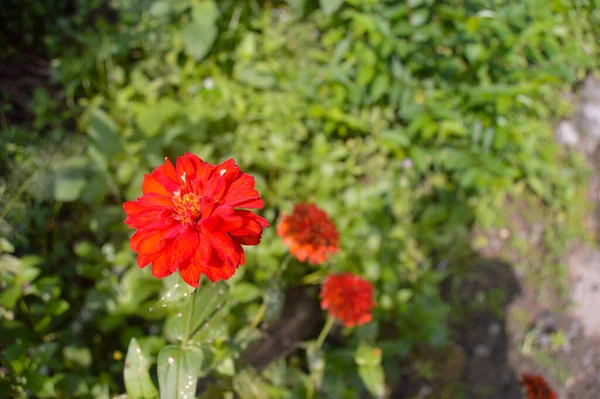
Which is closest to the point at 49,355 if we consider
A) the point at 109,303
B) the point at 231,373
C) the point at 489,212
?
the point at 109,303

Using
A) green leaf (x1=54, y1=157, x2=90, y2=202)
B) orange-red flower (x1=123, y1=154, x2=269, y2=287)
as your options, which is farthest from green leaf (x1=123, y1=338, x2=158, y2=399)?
green leaf (x1=54, y1=157, x2=90, y2=202)

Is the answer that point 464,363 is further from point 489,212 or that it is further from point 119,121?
point 119,121

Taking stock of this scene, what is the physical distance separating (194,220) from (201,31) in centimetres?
197

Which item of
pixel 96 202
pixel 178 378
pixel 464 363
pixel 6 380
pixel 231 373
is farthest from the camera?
pixel 464 363

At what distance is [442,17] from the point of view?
8.90 feet

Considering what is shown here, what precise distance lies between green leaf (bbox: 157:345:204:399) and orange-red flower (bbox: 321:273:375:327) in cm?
59

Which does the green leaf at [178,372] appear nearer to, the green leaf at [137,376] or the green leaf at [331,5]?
the green leaf at [137,376]

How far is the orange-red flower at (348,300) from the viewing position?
168 cm

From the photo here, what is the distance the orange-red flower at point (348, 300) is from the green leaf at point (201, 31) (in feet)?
5.58

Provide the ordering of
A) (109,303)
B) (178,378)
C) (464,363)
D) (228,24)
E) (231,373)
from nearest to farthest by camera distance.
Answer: (178,378) < (231,373) < (109,303) < (464,363) < (228,24)

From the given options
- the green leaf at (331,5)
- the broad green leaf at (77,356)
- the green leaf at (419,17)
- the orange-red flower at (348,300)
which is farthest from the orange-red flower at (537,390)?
the green leaf at (331,5)

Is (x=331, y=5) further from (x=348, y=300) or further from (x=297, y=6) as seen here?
(x=348, y=300)

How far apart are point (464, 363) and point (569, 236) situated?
1.21m

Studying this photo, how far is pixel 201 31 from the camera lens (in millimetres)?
2732
